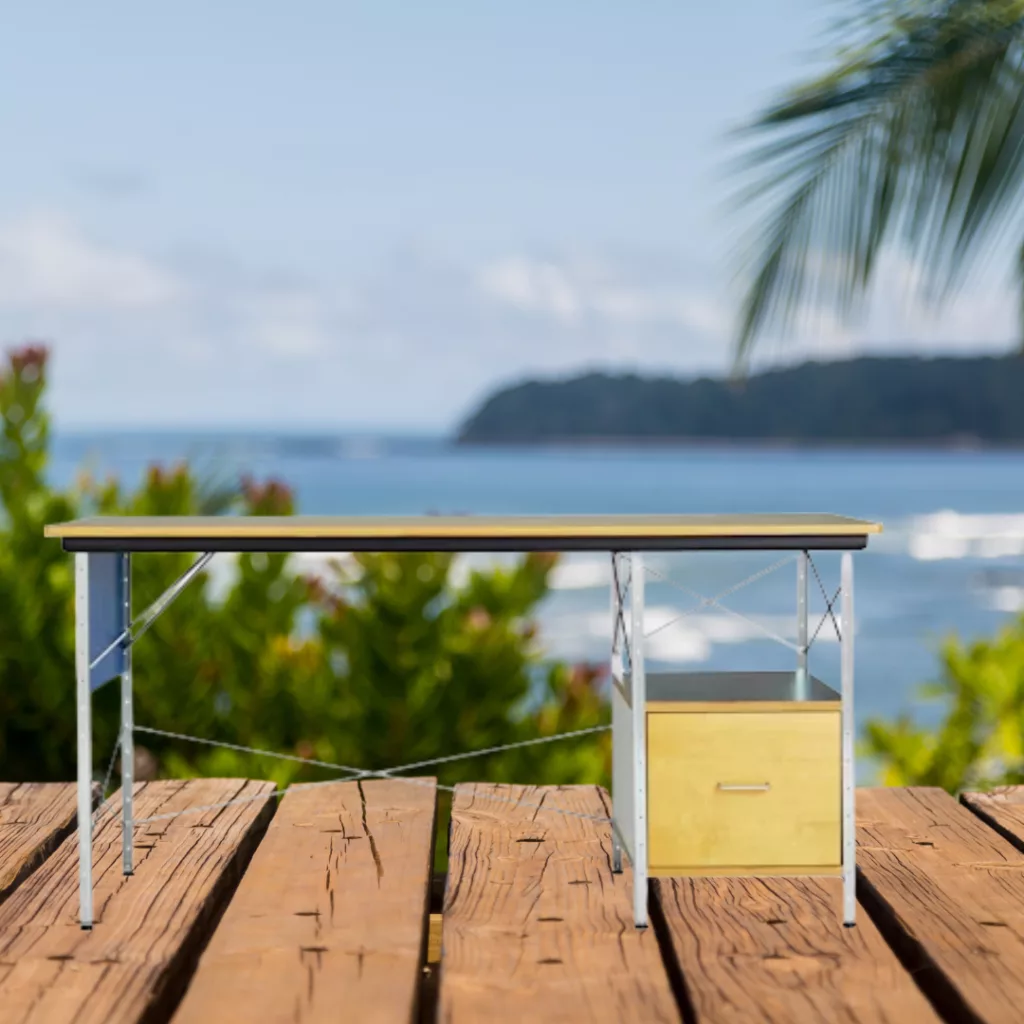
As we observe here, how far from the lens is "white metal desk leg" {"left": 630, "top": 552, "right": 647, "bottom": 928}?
2.44 m

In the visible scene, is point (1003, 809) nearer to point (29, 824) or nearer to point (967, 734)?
point (967, 734)

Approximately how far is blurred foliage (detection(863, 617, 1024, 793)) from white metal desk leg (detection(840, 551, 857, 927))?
2.44 meters

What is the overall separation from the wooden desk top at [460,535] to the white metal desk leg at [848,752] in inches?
3.2

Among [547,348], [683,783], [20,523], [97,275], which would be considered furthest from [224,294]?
[683,783]

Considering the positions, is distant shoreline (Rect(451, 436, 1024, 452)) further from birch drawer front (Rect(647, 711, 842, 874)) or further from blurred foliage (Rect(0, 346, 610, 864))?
birch drawer front (Rect(647, 711, 842, 874))

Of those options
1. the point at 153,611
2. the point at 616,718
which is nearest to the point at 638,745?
the point at 616,718

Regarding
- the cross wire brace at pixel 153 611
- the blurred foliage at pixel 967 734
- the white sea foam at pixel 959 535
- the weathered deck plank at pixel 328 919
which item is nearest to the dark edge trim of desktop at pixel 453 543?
the cross wire brace at pixel 153 611

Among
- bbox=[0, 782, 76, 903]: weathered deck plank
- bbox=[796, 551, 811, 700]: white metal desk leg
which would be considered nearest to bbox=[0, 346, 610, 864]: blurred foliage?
bbox=[0, 782, 76, 903]: weathered deck plank

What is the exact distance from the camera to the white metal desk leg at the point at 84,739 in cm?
241

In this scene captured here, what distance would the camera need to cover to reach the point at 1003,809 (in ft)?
10.6

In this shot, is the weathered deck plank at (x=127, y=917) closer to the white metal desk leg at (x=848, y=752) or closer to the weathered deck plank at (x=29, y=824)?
the weathered deck plank at (x=29, y=824)

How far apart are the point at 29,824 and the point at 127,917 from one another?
27.7 inches

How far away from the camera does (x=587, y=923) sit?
2.45 metres

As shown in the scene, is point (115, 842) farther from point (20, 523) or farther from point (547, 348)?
point (547, 348)
